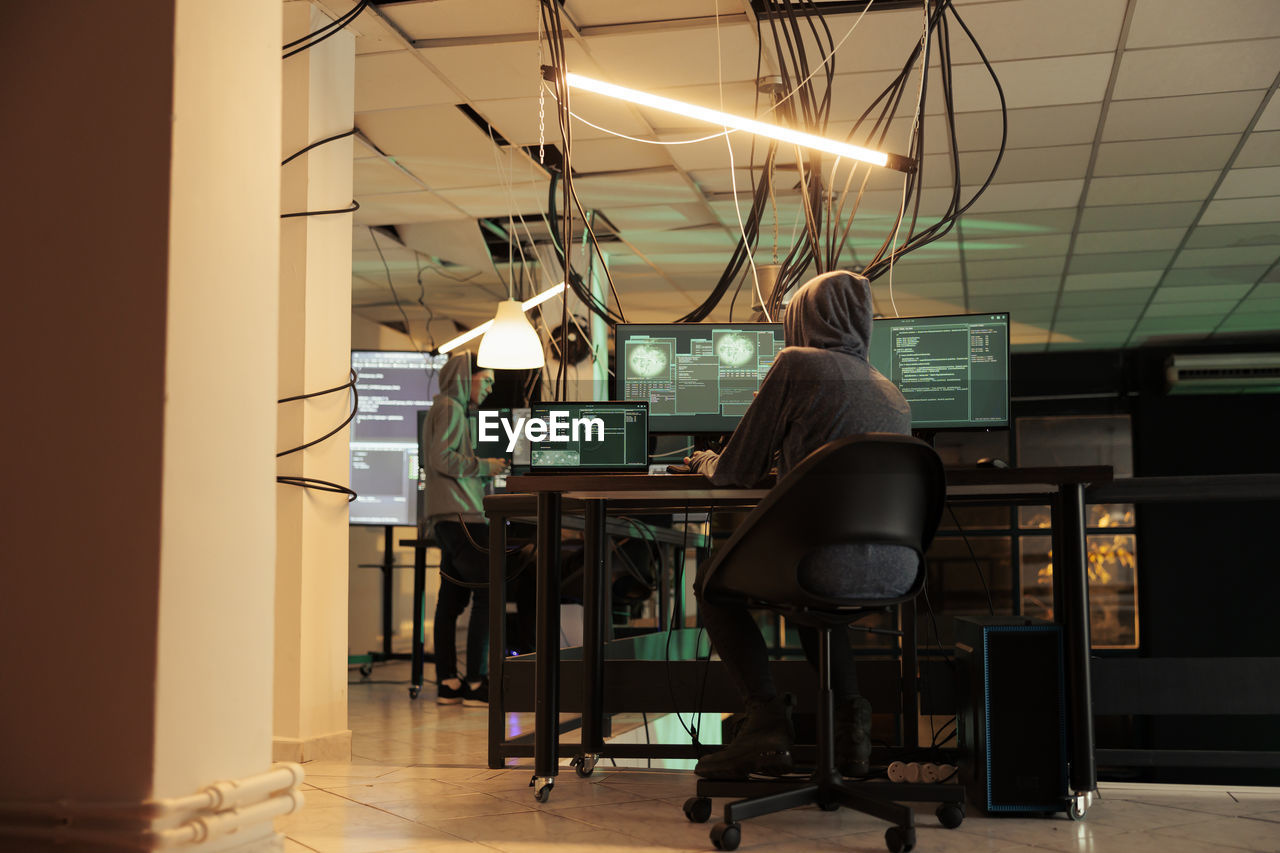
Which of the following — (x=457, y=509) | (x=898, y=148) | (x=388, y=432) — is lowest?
(x=457, y=509)

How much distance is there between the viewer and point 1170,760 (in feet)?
8.25

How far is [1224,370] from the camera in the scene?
9039 millimetres

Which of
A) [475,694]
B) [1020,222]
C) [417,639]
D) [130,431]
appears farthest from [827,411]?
[1020,222]

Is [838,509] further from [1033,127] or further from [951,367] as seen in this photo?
[1033,127]

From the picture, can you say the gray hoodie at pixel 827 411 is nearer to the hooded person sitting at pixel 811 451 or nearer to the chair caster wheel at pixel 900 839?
the hooded person sitting at pixel 811 451

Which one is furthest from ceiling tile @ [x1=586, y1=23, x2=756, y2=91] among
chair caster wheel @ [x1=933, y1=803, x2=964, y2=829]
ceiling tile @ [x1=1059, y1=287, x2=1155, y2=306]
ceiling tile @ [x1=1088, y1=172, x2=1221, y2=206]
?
ceiling tile @ [x1=1059, y1=287, x2=1155, y2=306]

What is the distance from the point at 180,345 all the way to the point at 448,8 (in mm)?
2554

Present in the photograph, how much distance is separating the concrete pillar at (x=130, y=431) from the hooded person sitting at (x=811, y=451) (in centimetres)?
101

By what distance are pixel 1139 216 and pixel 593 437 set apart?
4562 mm

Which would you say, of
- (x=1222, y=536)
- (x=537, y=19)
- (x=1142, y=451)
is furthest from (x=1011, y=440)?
(x=537, y=19)

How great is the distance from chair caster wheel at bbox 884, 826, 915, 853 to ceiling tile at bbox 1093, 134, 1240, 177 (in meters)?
4.00

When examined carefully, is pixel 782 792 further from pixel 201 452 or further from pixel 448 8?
pixel 448 8

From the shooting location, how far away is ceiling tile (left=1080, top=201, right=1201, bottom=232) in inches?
232

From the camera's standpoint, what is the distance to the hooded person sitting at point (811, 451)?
2.10m
